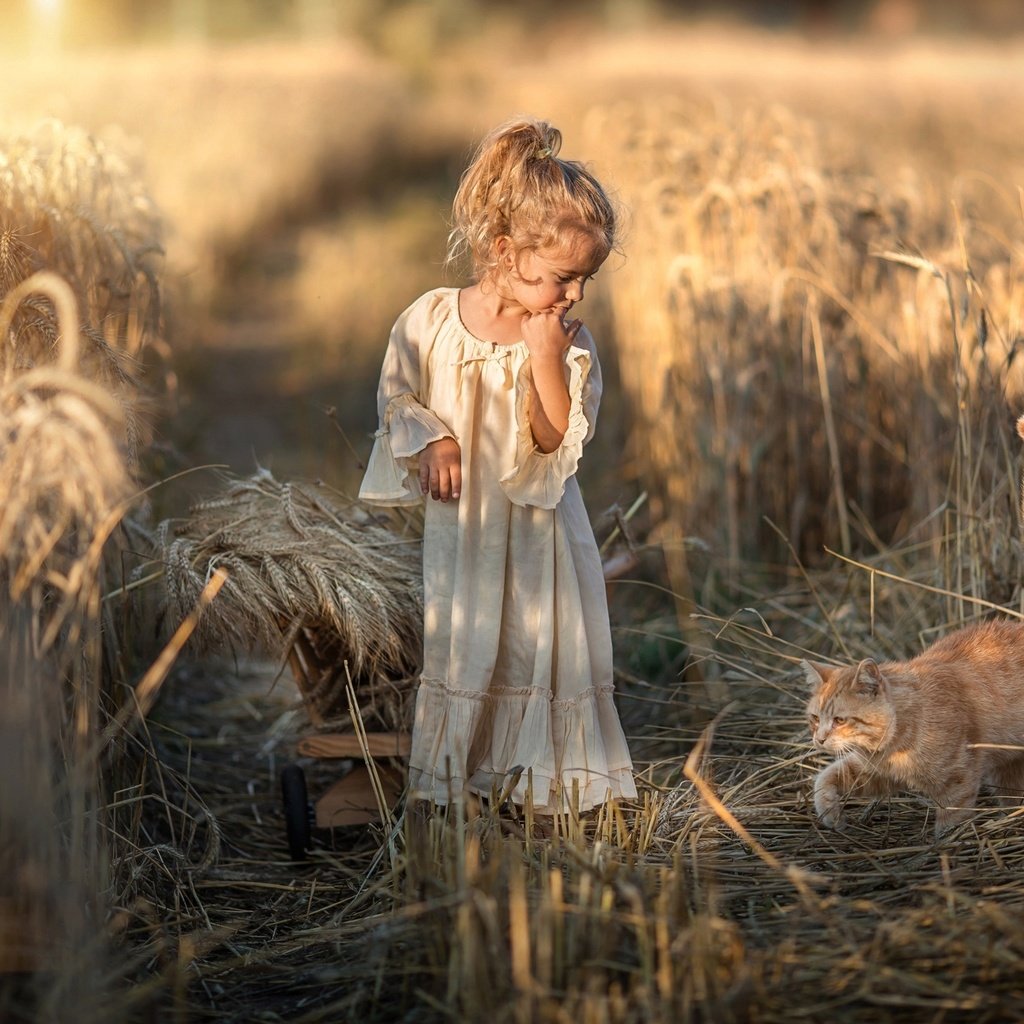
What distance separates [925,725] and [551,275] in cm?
117

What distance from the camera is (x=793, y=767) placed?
3.09 m

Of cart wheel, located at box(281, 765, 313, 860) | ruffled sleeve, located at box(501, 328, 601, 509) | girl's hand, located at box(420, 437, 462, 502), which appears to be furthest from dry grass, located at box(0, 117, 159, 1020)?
ruffled sleeve, located at box(501, 328, 601, 509)

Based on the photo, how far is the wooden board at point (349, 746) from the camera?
294cm

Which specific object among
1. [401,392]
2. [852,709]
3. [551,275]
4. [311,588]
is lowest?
[852,709]

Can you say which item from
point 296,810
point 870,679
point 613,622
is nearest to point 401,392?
point 296,810

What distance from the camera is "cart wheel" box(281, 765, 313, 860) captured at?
2984 mm

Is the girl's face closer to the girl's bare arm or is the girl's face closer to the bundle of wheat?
the girl's bare arm

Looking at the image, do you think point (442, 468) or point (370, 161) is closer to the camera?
point (442, 468)

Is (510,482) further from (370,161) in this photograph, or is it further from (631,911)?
(370,161)

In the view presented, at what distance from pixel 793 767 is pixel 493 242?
1.40 meters

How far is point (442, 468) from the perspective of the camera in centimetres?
264

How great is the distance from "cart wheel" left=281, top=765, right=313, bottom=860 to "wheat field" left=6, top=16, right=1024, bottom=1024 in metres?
0.06

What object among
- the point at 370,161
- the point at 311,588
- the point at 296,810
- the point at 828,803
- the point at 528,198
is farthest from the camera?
the point at 370,161

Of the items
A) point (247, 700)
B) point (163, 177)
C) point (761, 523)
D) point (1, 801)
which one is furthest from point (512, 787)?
point (163, 177)
